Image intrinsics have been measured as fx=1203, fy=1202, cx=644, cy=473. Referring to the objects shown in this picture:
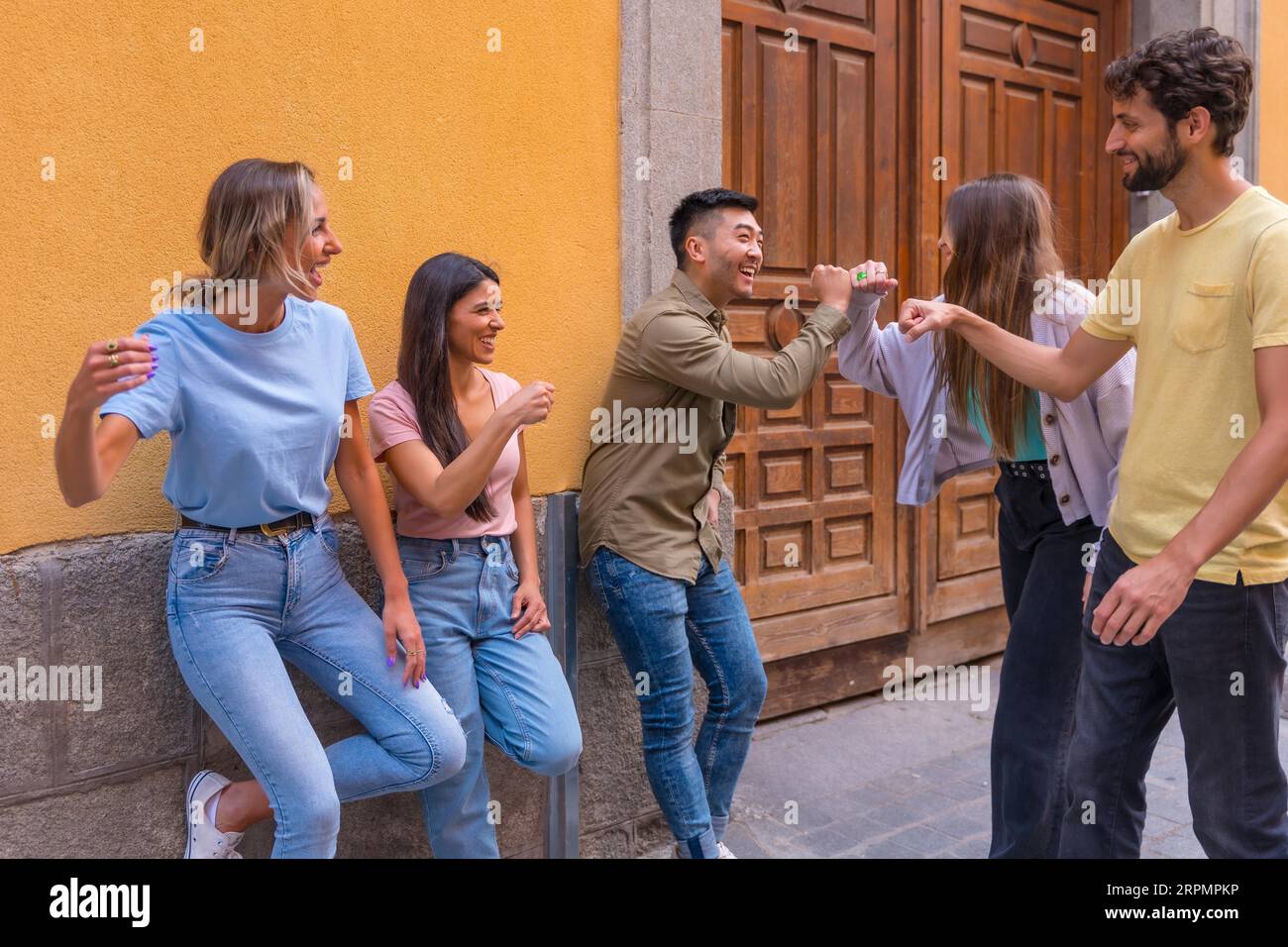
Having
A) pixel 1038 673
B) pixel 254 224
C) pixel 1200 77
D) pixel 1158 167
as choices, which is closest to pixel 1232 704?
pixel 1038 673

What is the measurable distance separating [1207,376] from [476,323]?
67.8 inches

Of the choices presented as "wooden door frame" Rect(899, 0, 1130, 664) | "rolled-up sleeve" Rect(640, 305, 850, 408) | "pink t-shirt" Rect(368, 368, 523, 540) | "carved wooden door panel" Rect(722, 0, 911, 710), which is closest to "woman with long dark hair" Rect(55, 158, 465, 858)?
"pink t-shirt" Rect(368, 368, 523, 540)

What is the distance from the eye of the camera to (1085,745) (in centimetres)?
275

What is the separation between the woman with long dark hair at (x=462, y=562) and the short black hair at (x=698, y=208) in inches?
26.6

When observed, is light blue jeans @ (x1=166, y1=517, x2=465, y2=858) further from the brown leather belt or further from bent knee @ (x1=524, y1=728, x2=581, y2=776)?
bent knee @ (x1=524, y1=728, x2=581, y2=776)

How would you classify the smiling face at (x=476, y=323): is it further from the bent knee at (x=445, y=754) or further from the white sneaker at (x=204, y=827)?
the white sneaker at (x=204, y=827)

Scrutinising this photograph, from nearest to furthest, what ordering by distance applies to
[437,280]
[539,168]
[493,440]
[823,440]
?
[493,440]
[437,280]
[539,168]
[823,440]

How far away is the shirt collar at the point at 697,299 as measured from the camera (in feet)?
11.4

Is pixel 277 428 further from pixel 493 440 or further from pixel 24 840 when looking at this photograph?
pixel 24 840

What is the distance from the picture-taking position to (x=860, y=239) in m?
5.20

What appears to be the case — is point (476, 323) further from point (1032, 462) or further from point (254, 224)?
point (1032, 462)

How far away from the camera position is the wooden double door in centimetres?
477

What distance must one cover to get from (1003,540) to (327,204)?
2.07 meters

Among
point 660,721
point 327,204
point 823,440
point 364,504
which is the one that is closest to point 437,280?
point 327,204
